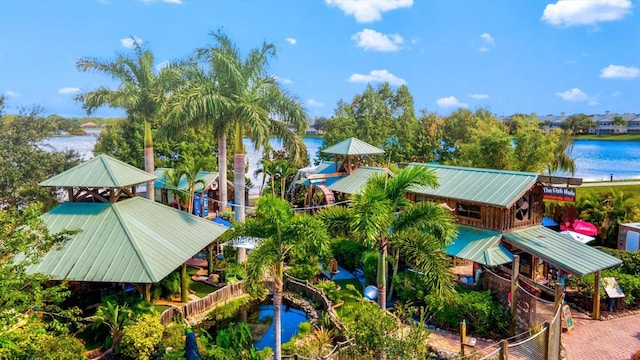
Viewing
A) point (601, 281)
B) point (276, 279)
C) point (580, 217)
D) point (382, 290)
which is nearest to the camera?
point (276, 279)

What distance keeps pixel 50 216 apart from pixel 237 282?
738cm

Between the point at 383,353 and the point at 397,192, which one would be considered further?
the point at 397,192

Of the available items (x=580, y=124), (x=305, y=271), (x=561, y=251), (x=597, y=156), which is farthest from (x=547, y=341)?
(x=580, y=124)

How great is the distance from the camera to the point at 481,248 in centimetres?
1614

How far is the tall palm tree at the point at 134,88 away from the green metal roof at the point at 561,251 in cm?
1776

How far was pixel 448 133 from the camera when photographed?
4169 cm

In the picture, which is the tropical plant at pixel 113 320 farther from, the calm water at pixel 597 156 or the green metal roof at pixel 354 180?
the calm water at pixel 597 156

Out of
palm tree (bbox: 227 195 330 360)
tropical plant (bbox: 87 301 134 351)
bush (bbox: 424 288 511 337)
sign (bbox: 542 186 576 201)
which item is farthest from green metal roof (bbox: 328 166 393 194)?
tropical plant (bbox: 87 301 134 351)

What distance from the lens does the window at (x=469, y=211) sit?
57.9ft

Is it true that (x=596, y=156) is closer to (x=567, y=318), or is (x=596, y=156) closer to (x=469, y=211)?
(x=469, y=211)

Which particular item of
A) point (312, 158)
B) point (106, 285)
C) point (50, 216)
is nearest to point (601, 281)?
point (106, 285)

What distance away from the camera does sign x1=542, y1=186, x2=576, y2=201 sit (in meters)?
16.1

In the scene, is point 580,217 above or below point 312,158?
below

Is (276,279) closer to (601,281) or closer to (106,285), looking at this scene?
(106,285)
